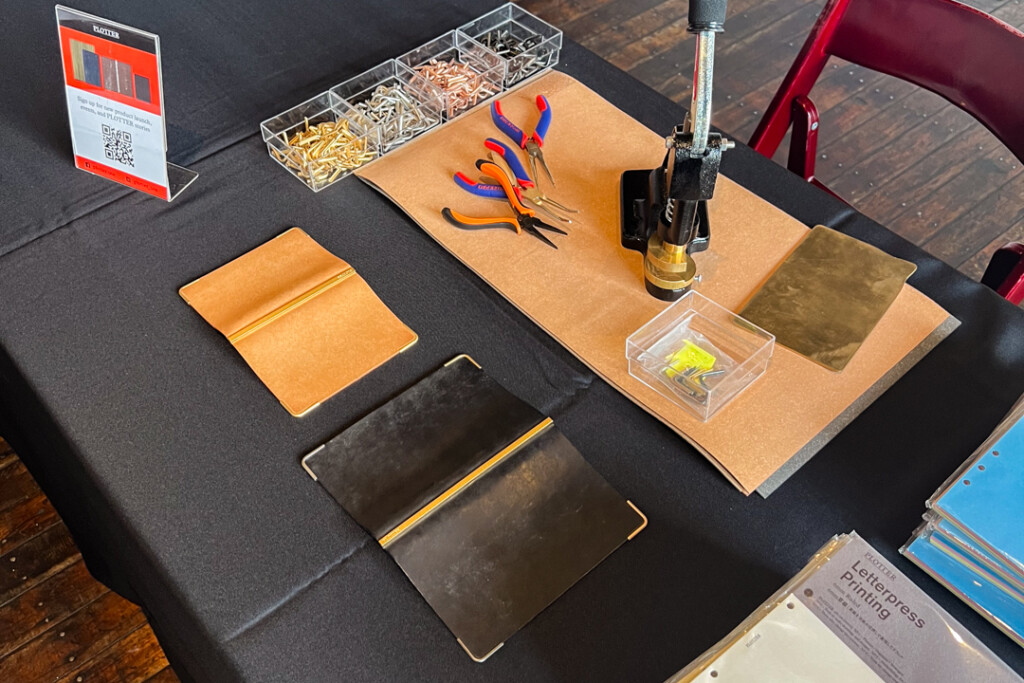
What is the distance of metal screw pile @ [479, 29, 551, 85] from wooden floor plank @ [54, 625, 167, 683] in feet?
3.57

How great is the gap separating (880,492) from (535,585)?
1.17ft

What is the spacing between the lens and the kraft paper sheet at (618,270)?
90cm

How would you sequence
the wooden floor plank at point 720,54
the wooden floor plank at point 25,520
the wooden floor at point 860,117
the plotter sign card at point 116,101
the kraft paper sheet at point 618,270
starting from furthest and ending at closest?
1. the wooden floor plank at point 720,54
2. the wooden floor at point 860,117
3. the wooden floor plank at point 25,520
4. the plotter sign card at point 116,101
5. the kraft paper sheet at point 618,270

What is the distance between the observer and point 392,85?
1252 mm

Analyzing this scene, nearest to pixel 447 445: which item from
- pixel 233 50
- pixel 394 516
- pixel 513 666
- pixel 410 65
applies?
pixel 394 516

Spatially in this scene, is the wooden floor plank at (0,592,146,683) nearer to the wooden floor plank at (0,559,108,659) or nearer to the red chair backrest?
the wooden floor plank at (0,559,108,659)

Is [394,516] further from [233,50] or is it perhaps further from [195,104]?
[233,50]

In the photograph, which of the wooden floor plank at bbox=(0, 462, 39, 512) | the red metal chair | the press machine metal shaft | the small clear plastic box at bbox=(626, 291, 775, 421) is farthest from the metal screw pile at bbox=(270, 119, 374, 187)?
the wooden floor plank at bbox=(0, 462, 39, 512)

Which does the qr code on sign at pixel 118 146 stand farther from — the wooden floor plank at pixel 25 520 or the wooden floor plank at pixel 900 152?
the wooden floor plank at pixel 900 152

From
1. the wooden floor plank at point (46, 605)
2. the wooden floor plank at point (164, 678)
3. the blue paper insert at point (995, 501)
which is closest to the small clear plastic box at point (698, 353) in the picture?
the blue paper insert at point (995, 501)

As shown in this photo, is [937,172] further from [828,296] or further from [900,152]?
[828,296]

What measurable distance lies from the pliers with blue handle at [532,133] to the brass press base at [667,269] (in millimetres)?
217

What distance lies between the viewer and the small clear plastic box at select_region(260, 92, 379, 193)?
116 cm

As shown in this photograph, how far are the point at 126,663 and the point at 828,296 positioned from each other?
4.03 ft
